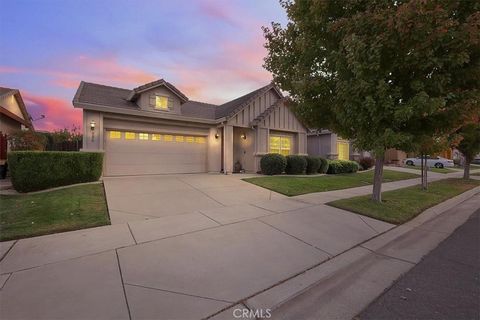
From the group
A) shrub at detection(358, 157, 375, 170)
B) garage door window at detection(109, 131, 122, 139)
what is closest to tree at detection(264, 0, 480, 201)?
garage door window at detection(109, 131, 122, 139)

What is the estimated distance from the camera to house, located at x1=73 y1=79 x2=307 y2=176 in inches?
499

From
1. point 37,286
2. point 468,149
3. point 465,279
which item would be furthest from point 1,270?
point 468,149

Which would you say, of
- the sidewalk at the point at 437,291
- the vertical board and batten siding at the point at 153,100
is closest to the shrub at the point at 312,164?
the vertical board and batten siding at the point at 153,100

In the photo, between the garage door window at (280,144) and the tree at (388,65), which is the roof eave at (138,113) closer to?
the garage door window at (280,144)

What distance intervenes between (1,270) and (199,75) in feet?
57.4

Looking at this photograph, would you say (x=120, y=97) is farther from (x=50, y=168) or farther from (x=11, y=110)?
(x=11, y=110)

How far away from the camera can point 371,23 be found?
6059 millimetres

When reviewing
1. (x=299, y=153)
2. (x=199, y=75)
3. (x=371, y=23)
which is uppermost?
(x=199, y=75)

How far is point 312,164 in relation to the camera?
1700 cm

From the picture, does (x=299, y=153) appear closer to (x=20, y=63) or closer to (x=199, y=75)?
(x=199, y=75)

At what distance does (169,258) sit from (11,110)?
67.0ft

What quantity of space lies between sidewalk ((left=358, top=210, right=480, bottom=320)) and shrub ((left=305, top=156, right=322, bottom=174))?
12073mm

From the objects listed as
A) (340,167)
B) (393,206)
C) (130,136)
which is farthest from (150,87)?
(340,167)

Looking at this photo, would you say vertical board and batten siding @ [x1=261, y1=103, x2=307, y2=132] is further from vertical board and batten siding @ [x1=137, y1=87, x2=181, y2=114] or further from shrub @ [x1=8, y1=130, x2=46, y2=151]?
shrub @ [x1=8, y1=130, x2=46, y2=151]
